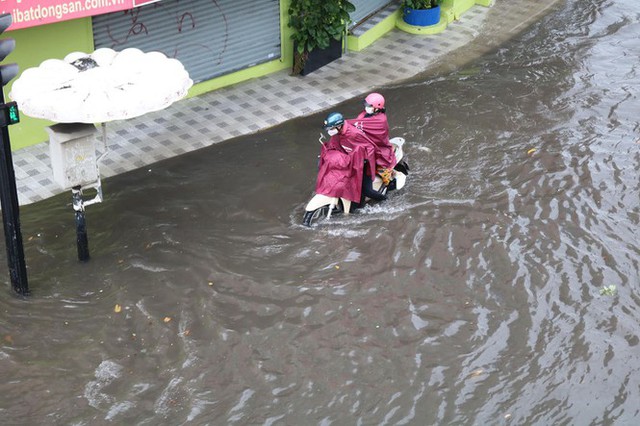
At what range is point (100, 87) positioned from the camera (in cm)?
976

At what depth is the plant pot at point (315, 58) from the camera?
1579 centimetres

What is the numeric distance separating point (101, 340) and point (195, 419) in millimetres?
1620

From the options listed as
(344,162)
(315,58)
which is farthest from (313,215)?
(315,58)

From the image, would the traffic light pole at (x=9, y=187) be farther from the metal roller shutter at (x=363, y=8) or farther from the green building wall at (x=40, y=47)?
the metal roller shutter at (x=363, y=8)

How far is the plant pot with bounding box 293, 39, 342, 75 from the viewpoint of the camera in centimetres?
1579

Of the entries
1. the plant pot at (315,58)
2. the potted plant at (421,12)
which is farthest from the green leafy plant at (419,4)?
the plant pot at (315,58)

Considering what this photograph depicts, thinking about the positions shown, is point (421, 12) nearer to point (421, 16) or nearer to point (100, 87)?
point (421, 16)

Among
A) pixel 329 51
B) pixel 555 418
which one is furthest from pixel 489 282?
pixel 329 51

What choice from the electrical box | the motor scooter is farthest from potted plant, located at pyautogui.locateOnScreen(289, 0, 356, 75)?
the electrical box

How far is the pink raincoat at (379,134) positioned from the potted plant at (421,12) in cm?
619

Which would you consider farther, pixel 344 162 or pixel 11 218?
pixel 344 162

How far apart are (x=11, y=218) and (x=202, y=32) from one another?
5.82 metres

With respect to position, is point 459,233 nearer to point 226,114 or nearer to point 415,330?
point 415,330

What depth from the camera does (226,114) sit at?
14.6 m
